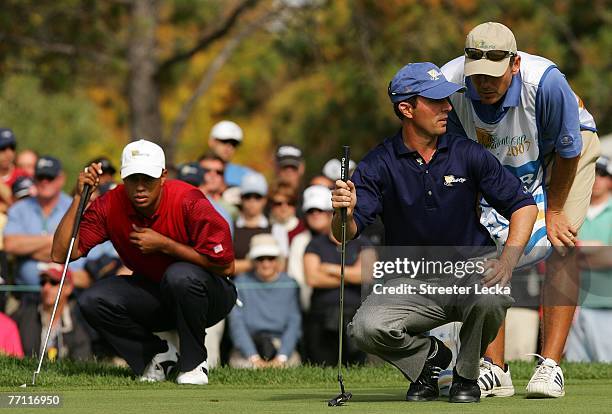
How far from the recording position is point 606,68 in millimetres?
22844

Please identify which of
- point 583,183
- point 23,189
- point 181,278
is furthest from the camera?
point 23,189

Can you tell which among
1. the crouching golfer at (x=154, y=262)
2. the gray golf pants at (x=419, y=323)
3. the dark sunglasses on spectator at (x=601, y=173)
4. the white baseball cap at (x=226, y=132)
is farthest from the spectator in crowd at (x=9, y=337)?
the dark sunglasses on spectator at (x=601, y=173)

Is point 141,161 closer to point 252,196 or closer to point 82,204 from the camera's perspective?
point 82,204

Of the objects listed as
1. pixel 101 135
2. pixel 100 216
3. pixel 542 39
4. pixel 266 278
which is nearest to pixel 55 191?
pixel 266 278

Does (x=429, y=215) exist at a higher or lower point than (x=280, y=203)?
higher

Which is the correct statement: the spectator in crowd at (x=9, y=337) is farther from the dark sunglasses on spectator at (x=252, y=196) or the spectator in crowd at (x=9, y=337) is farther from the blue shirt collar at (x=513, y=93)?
the blue shirt collar at (x=513, y=93)

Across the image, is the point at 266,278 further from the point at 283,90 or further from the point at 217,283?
the point at 283,90

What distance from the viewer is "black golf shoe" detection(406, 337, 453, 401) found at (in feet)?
24.6

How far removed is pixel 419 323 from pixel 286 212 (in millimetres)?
5733

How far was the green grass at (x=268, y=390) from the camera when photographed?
22.6 feet

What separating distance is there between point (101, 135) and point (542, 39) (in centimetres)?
1720

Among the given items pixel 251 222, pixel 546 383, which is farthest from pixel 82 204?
pixel 251 222

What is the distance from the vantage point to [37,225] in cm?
1248

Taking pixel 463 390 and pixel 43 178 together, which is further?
pixel 43 178
